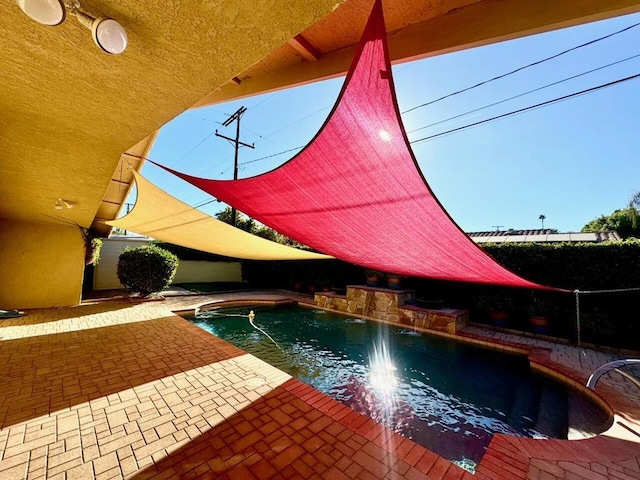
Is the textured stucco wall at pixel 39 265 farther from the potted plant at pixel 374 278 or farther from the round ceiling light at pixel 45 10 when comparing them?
the round ceiling light at pixel 45 10

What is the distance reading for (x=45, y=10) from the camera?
0.89 m

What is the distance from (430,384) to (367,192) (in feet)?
10.0

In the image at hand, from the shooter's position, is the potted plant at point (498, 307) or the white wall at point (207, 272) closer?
the potted plant at point (498, 307)

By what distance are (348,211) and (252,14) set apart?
2.06m

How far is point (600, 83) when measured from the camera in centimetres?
273

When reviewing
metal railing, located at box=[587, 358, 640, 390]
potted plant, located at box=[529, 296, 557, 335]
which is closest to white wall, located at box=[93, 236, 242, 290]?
potted plant, located at box=[529, 296, 557, 335]

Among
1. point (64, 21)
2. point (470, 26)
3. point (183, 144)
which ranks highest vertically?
point (183, 144)

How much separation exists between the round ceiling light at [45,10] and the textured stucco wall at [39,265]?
8.19m

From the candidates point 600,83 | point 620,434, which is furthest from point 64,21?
point 620,434

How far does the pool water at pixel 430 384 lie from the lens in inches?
109

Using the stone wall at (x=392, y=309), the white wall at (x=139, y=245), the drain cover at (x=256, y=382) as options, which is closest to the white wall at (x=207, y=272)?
the white wall at (x=139, y=245)

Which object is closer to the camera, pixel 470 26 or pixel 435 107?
pixel 470 26

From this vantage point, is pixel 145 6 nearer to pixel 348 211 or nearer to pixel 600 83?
pixel 348 211

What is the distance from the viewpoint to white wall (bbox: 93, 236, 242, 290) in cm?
1131
